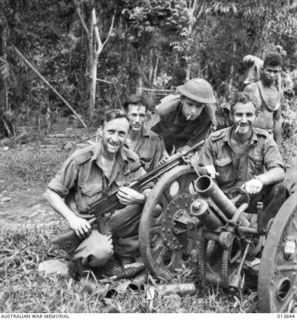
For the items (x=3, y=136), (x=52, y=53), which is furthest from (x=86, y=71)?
(x=3, y=136)

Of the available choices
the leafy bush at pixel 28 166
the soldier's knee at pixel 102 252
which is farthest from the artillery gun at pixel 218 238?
the leafy bush at pixel 28 166

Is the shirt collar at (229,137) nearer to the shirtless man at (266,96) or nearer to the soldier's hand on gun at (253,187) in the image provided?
the soldier's hand on gun at (253,187)

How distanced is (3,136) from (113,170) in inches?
300

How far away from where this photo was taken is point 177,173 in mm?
4117

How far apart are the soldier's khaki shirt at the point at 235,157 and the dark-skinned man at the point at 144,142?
0.73m

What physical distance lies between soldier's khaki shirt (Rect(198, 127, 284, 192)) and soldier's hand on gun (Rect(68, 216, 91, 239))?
1.25 metres

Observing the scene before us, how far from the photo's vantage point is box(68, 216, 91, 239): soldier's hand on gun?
394 cm

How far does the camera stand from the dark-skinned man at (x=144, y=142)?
193 inches

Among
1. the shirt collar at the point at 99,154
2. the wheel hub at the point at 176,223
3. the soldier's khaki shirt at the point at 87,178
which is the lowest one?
the wheel hub at the point at 176,223

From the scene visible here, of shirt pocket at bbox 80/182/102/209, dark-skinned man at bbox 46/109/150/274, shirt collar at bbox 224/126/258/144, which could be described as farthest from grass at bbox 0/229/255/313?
shirt collar at bbox 224/126/258/144

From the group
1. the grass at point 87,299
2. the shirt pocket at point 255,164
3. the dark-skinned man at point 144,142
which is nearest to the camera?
the grass at point 87,299

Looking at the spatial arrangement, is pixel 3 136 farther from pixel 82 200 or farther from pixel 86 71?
pixel 82 200

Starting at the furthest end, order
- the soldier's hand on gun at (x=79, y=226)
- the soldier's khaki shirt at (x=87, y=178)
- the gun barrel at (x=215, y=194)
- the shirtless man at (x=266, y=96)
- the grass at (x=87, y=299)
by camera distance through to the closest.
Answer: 1. the shirtless man at (x=266, y=96)
2. the soldier's khaki shirt at (x=87, y=178)
3. the soldier's hand on gun at (x=79, y=226)
4. the grass at (x=87, y=299)
5. the gun barrel at (x=215, y=194)

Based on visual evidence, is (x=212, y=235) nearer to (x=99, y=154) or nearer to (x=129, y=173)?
(x=129, y=173)
